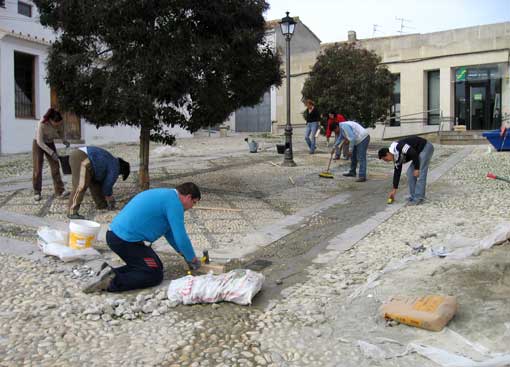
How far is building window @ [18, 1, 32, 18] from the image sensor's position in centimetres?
1755

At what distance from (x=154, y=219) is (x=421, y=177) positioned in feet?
17.6

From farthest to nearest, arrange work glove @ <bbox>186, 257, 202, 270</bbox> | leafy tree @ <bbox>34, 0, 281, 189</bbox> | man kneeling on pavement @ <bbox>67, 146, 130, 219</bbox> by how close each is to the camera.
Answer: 1. leafy tree @ <bbox>34, 0, 281, 189</bbox>
2. man kneeling on pavement @ <bbox>67, 146, 130, 219</bbox>
3. work glove @ <bbox>186, 257, 202, 270</bbox>

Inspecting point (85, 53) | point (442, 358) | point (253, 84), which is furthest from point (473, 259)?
point (85, 53)

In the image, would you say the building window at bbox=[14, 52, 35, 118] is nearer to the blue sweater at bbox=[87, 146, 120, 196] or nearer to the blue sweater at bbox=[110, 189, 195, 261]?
the blue sweater at bbox=[87, 146, 120, 196]

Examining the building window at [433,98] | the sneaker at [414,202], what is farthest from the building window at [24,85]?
the building window at [433,98]

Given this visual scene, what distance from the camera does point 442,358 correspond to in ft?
10.3

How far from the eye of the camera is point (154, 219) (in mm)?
4766

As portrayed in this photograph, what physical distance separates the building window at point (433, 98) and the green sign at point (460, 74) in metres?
1.01

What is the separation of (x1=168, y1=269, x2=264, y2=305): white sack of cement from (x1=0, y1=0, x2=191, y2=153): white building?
13.5m

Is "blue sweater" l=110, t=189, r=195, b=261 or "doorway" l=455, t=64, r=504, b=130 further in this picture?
"doorway" l=455, t=64, r=504, b=130

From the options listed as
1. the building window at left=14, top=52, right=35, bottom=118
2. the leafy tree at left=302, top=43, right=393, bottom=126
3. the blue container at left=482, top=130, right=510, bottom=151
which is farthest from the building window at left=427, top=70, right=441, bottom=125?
the building window at left=14, top=52, right=35, bottom=118

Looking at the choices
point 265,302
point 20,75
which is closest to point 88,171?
point 265,302

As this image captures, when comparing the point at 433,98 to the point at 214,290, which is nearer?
the point at 214,290

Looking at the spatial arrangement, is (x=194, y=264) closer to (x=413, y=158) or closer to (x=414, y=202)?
(x=413, y=158)
